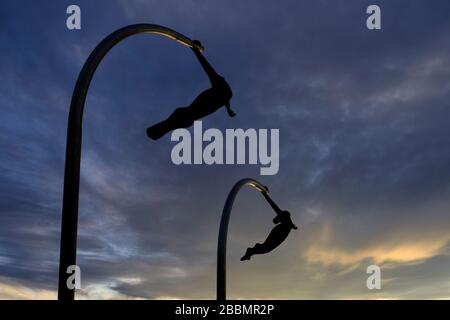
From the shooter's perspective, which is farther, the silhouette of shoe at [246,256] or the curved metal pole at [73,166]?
the silhouette of shoe at [246,256]

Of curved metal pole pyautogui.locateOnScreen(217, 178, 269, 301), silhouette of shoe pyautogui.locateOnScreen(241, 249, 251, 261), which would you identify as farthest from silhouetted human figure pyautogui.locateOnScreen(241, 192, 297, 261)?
curved metal pole pyautogui.locateOnScreen(217, 178, 269, 301)

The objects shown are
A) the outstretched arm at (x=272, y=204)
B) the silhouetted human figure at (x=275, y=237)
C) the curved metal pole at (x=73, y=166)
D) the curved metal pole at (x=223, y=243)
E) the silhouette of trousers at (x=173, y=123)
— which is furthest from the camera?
the outstretched arm at (x=272, y=204)

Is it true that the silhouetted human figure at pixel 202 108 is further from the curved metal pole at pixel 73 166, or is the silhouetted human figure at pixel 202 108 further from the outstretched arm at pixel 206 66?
the curved metal pole at pixel 73 166

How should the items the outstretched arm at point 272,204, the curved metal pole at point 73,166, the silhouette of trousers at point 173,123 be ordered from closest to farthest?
1. the curved metal pole at point 73,166
2. the silhouette of trousers at point 173,123
3. the outstretched arm at point 272,204

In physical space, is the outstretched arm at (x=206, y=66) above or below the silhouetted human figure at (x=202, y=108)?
above

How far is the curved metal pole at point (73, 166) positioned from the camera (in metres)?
5.38

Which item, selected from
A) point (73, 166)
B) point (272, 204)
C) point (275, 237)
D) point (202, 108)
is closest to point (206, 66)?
point (202, 108)

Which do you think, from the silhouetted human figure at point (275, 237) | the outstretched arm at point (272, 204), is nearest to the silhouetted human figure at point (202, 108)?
the silhouetted human figure at point (275, 237)

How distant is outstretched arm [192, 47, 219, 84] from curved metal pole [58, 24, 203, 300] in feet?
4.98

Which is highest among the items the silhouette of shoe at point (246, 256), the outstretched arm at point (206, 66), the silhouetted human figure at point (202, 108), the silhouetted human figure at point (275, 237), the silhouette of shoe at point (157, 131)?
the outstretched arm at point (206, 66)

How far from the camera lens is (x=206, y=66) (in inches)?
300

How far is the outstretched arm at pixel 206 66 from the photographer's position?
291 inches
